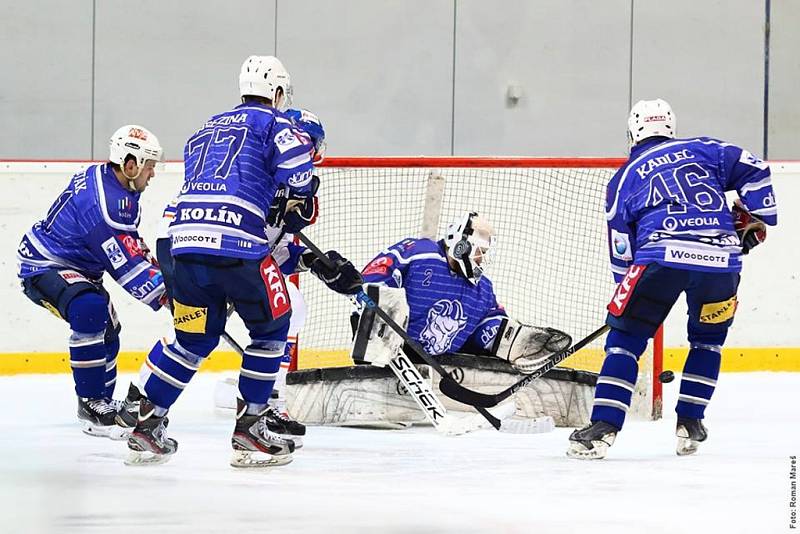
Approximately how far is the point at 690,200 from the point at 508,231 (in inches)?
67.4

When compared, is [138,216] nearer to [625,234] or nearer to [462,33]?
[625,234]

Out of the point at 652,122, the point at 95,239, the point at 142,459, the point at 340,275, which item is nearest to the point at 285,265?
the point at 340,275

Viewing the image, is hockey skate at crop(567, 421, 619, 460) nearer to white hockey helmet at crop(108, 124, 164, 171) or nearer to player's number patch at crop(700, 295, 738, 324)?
player's number patch at crop(700, 295, 738, 324)

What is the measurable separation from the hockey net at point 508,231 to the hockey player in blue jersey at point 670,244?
130cm

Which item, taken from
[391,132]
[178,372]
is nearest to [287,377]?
[178,372]

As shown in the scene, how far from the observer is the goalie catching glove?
468 centimetres

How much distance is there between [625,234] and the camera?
3908 mm

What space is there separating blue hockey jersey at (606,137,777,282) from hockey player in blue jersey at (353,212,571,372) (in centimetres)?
81

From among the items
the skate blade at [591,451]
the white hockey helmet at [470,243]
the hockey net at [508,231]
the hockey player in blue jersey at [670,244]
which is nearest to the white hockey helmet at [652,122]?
the hockey player in blue jersey at [670,244]

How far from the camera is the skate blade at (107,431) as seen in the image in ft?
13.6

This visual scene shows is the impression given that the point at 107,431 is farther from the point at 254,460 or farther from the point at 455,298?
the point at 455,298

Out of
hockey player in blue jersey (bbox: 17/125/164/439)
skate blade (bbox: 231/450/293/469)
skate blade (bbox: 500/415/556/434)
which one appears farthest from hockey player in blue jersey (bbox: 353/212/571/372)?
skate blade (bbox: 231/450/293/469)

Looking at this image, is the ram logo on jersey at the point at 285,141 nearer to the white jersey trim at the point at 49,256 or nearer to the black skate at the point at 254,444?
the black skate at the point at 254,444

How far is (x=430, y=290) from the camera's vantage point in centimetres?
459
